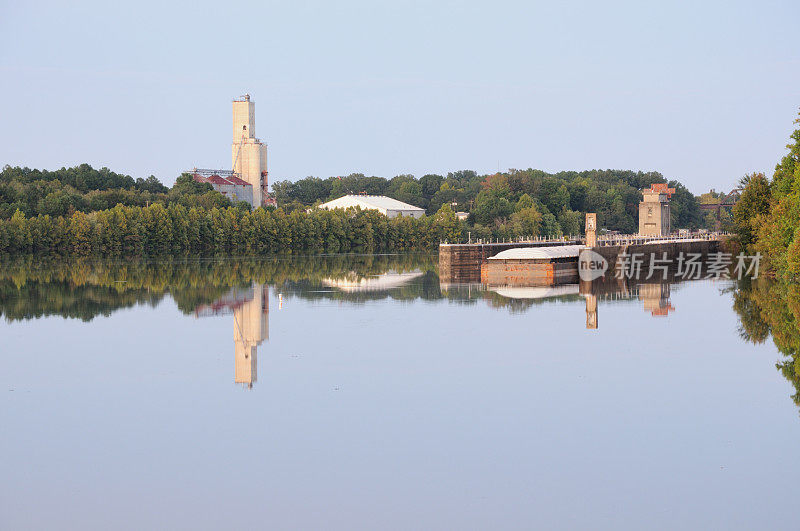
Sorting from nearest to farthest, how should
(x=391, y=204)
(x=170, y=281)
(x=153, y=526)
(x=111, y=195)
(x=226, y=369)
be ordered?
(x=153, y=526) → (x=226, y=369) → (x=170, y=281) → (x=111, y=195) → (x=391, y=204)

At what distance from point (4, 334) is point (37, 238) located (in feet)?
191

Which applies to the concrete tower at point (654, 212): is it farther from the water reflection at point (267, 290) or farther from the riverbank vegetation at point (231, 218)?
the water reflection at point (267, 290)

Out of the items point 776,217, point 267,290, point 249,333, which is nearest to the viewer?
point 249,333

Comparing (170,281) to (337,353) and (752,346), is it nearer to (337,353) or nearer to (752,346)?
(337,353)

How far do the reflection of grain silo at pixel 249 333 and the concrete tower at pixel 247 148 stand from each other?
240 feet

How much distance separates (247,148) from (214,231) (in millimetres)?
21886

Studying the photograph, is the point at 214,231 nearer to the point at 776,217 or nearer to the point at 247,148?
the point at 247,148

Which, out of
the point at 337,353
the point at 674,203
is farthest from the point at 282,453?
the point at 674,203

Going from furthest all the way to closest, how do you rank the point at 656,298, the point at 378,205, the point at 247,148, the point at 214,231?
the point at 378,205, the point at 247,148, the point at 214,231, the point at 656,298

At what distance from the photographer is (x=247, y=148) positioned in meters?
122

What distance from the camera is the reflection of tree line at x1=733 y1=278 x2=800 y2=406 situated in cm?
2767

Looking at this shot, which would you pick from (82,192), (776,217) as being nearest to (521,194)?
(82,192)

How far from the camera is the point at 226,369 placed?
27219 mm

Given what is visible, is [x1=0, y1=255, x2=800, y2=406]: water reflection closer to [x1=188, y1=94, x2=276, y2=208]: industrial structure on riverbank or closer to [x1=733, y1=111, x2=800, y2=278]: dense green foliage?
[x1=733, y1=111, x2=800, y2=278]: dense green foliage
